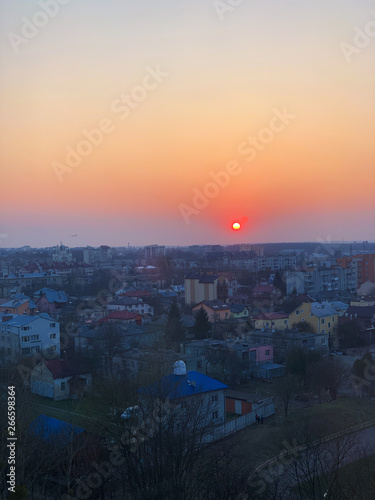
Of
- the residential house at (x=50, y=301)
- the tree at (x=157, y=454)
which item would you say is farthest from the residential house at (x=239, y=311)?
the tree at (x=157, y=454)

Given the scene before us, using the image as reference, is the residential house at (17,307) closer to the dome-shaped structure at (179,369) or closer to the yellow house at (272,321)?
the yellow house at (272,321)

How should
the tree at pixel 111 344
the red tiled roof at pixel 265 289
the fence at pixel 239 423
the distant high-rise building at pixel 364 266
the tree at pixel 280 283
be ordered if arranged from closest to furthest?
the fence at pixel 239 423 → the tree at pixel 111 344 → the red tiled roof at pixel 265 289 → the tree at pixel 280 283 → the distant high-rise building at pixel 364 266

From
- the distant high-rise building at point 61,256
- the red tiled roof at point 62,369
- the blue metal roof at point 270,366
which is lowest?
the blue metal roof at point 270,366

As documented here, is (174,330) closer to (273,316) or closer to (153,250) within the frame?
(273,316)

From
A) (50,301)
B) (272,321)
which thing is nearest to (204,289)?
(50,301)

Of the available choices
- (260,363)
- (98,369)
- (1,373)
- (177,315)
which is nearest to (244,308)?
(177,315)

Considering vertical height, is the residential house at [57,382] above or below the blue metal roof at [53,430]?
below

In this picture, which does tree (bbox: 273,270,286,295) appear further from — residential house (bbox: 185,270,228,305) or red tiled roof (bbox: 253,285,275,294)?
residential house (bbox: 185,270,228,305)
